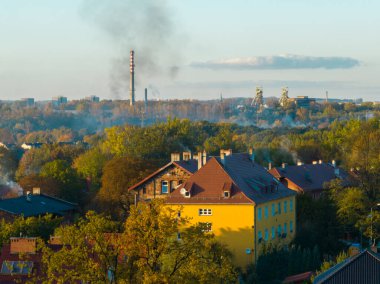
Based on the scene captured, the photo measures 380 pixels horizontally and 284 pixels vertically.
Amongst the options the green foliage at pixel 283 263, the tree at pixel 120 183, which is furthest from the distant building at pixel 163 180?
the green foliage at pixel 283 263

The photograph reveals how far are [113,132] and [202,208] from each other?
6241 cm

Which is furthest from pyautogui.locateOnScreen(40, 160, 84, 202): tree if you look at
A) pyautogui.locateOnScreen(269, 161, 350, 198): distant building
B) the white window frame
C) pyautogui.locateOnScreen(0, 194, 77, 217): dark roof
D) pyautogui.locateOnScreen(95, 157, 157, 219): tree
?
the white window frame

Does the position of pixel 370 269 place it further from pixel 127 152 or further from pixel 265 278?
pixel 127 152

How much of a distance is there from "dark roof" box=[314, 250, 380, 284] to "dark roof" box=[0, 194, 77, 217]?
2949 cm

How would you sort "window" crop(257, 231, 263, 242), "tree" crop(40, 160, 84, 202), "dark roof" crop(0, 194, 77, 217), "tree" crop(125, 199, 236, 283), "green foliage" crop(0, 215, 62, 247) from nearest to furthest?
"tree" crop(125, 199, 236, 283) < "green foliage" crop(0, 215, 62, 247) < "window" crop(257, 231, 263, 242) < "dark roof" crop(0, 194, 77, 217) < "tree" crop(40, 160, 84, 202)

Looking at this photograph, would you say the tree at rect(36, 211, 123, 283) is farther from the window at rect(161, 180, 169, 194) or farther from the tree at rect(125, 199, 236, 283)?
the window at rect(161, 180, 169, 194)

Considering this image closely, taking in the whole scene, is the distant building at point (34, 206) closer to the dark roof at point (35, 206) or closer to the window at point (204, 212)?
the dark roof at point (35, 206)

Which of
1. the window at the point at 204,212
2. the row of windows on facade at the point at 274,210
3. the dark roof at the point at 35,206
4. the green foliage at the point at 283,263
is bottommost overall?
the green foliage at the point at 283,263

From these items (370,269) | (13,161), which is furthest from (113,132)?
(370,269)

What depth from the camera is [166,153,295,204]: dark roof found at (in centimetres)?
5619

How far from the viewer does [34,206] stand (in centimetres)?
6669

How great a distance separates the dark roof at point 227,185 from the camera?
56188mm

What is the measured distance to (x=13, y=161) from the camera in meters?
128

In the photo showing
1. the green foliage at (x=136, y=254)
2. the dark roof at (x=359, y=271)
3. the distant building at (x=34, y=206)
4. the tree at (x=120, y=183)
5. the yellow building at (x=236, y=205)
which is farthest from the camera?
the tree at (x=120, y=183)
